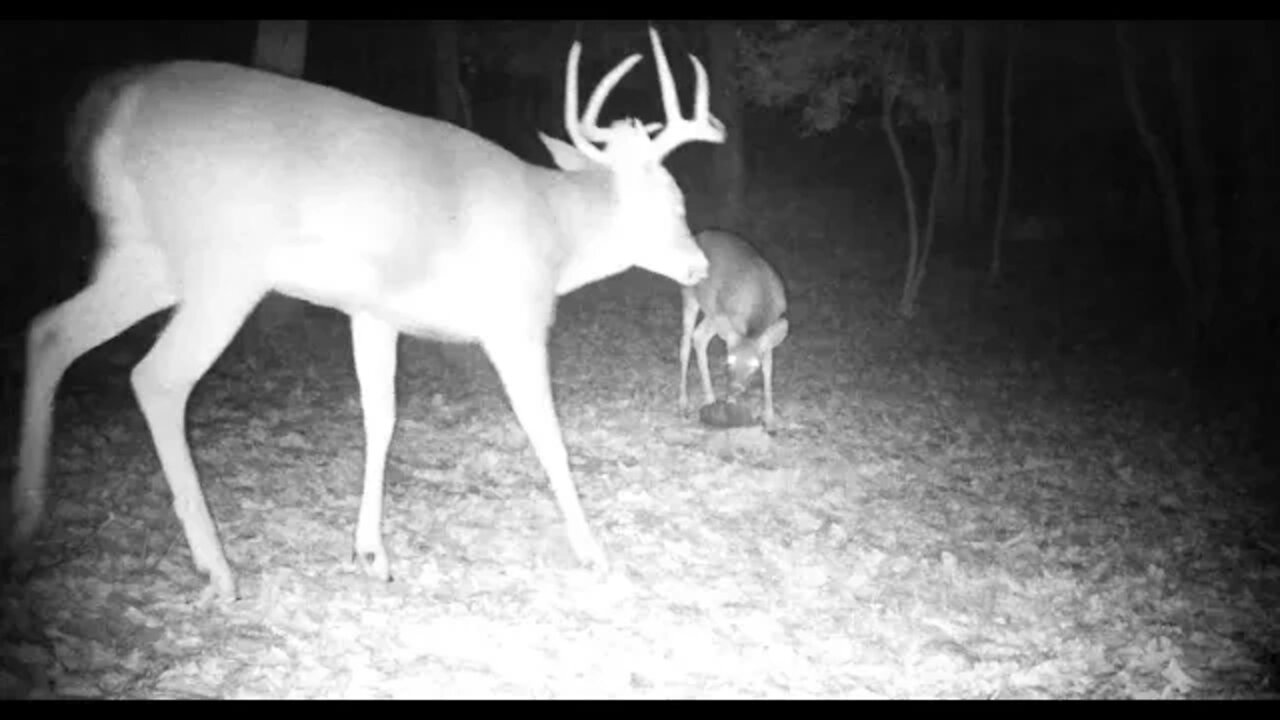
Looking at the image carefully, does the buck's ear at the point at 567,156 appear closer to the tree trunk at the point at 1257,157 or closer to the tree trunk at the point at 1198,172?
the tree trunk at the point at 1257,157

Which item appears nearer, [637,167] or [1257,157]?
[637,167]

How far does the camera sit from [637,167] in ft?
18.6

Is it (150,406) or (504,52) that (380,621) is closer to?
(150,406)

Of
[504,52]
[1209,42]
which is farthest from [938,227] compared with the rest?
[504,52]

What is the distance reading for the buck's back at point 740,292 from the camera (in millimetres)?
9477

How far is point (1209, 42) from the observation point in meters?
15.3

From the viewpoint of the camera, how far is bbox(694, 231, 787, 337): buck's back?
9.48 m

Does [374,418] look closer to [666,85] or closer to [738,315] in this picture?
[666,85]

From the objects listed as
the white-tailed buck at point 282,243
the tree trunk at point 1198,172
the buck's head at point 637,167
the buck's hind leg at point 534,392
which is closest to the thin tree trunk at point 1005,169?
the tree trunk at point 1198,172

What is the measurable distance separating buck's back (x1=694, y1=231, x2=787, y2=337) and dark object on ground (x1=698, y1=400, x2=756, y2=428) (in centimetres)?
82

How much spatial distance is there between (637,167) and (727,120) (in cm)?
1392

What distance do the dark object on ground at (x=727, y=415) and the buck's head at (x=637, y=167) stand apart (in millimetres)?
2905

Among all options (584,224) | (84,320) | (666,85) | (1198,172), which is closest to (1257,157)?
(1198,172)
